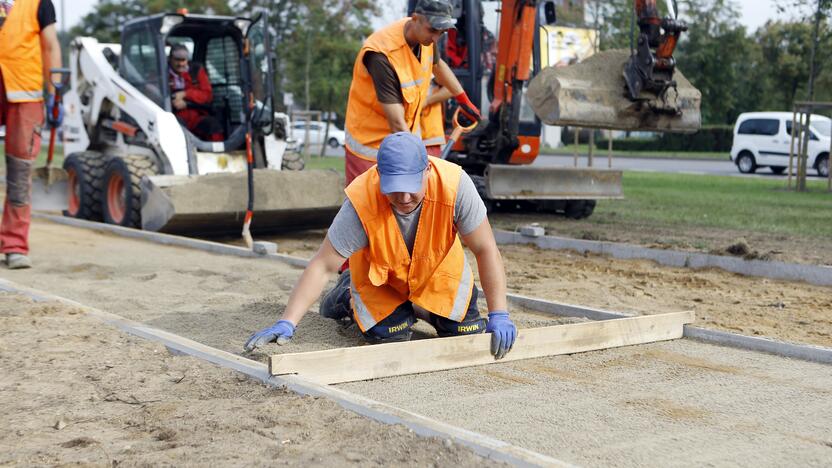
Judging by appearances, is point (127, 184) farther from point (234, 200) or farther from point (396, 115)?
point (396, 115)

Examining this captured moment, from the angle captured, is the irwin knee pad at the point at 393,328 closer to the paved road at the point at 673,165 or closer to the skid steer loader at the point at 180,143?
the skid steer loader at the point at 180,143

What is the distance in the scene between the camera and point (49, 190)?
10836 mm

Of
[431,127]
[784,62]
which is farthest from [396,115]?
[784,62]

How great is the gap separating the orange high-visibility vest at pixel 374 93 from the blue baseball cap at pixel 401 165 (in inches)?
77.3

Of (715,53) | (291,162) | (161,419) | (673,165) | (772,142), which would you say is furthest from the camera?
(715,53)

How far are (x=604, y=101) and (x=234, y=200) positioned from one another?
3701 millimetres

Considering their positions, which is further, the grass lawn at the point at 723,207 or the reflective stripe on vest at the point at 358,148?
the grass lawn at the point at 723,207

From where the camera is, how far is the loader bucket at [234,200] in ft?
30.7

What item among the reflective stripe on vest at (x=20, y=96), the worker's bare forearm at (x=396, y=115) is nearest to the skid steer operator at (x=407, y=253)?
the worker's bare forearm at (x=396, y=115)

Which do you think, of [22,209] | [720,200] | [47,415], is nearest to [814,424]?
[47,415]

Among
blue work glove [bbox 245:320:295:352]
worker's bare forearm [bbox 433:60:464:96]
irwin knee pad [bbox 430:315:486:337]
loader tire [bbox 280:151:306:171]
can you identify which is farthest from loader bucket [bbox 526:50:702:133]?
blue work glove [bbox 245:320:295:352]

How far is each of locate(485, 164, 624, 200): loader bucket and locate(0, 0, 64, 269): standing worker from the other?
4982 mm

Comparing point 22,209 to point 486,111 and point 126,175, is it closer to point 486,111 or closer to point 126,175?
point 126,175

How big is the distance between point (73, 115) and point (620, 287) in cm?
731
